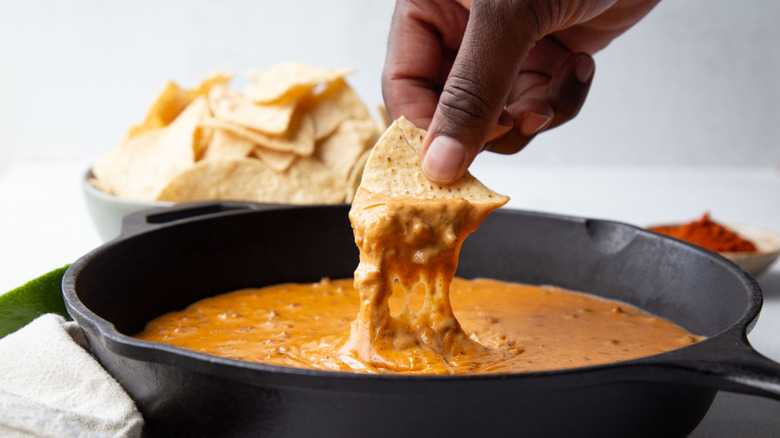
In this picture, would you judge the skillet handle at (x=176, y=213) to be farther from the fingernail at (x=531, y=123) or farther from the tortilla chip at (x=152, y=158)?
the fingernail at (x=531, y=123)

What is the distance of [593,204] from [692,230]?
1.38 metres

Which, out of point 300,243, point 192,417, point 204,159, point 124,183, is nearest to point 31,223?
point 124,183

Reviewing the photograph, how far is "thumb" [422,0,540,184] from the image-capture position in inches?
62.1

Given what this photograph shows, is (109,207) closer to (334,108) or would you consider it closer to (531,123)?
(334,108)

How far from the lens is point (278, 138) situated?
2.90 meters

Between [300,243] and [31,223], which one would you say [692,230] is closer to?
[300,243]

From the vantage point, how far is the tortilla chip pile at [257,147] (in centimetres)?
280

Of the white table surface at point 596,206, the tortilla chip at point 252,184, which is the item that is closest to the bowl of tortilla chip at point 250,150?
the tortilla chip at point 252,184

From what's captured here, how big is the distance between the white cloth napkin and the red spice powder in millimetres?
1810

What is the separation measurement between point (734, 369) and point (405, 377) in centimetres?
47

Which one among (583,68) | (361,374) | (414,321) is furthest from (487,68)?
(583,68)

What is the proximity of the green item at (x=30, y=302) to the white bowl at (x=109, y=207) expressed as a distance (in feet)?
2.49

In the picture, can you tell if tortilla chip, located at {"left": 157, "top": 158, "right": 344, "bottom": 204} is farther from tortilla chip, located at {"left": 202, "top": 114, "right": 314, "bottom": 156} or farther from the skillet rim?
the skillet rim

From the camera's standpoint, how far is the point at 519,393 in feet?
3.58
